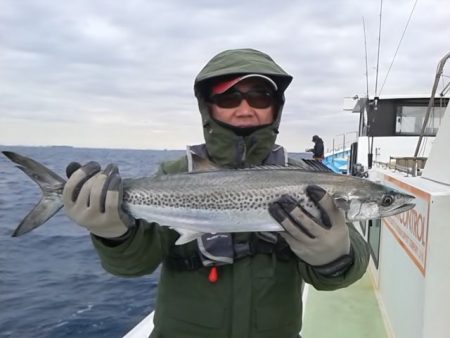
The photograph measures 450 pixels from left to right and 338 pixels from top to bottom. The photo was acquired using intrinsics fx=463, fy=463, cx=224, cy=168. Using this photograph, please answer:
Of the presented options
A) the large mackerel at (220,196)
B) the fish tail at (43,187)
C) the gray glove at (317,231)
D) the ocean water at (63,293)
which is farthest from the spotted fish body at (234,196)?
the ocean water at (63,293)

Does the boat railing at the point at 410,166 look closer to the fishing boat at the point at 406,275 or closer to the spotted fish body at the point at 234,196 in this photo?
the fishing boat at the point at 406,275

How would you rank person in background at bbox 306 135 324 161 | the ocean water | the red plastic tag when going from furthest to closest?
person in background at bbox 306 135 324 161, the ocean water, the red plastic tag

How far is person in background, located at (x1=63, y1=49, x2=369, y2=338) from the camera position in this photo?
2.28m

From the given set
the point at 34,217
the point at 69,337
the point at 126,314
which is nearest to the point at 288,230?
the point at 34,217

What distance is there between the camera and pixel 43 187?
2.53 m

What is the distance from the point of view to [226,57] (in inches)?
106

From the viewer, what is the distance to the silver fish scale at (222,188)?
2.50 metres

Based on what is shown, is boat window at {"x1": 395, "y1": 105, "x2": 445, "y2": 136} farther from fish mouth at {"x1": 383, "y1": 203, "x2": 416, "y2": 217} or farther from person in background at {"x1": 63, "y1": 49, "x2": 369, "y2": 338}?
person in background at {"x1": 63, "y1": 49, "x2": 369, "y2": 338}

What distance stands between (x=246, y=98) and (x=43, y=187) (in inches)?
48.0

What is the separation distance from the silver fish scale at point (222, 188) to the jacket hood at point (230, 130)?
0.46 ft

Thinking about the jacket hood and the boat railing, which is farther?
the boat railing

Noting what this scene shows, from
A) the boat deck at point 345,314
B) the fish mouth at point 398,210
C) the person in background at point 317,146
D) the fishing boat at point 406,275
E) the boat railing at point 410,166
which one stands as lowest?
the boat deck at point 345,314

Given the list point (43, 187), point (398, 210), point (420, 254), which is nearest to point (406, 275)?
point (420, 254)

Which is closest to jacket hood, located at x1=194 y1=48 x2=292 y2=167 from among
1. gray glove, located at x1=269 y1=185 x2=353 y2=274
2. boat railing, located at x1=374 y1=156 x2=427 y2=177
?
gray glove, located at x1=269 y1=185 x2=353 y2=274
